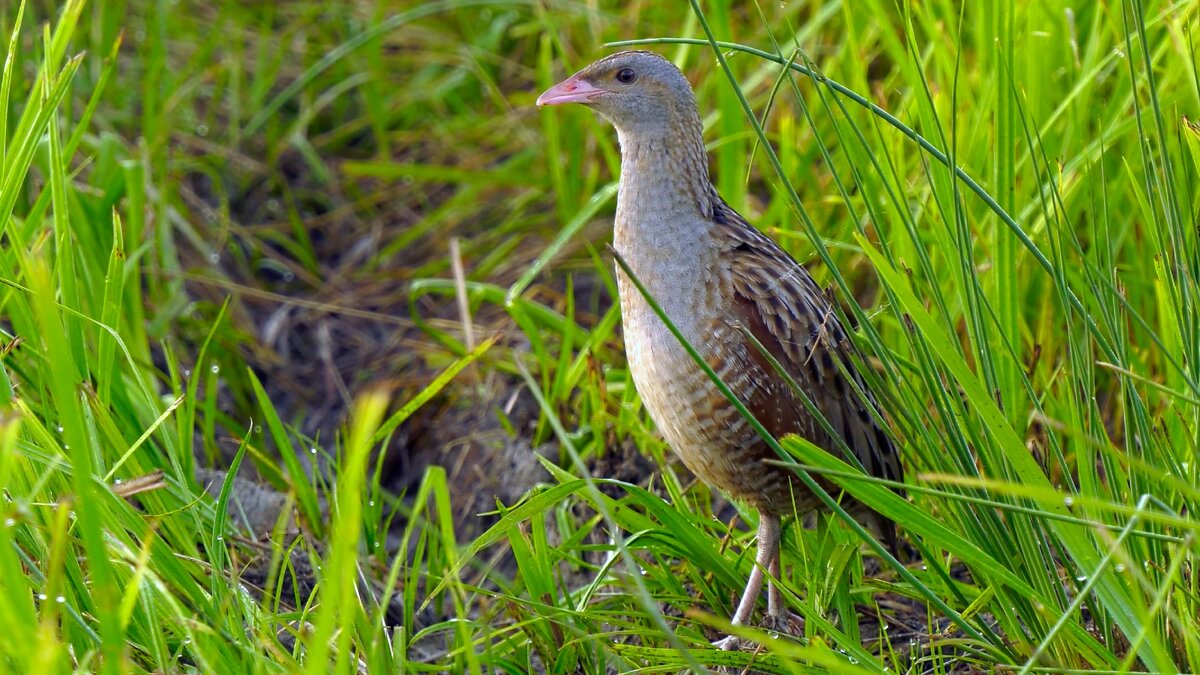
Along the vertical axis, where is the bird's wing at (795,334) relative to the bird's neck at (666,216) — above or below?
below

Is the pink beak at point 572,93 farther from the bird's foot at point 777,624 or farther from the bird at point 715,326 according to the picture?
the bird's foot at point 777,624

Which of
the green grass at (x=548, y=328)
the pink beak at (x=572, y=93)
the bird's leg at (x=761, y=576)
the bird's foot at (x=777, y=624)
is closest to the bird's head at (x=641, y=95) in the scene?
the pink beak at (x=572, y=93)

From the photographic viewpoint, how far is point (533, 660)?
8.39ft

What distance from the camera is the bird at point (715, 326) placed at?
7.82ft

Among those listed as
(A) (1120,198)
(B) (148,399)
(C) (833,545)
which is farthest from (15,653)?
(A) (1120,198)

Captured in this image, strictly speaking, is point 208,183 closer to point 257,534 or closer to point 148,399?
point 257,534

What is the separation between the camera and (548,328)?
3535mm

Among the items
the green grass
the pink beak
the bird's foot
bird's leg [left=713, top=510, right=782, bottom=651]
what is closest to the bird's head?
the pink beak

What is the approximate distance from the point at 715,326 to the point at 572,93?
1.95 ft

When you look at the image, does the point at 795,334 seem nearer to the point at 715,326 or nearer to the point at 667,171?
the point at 715,326

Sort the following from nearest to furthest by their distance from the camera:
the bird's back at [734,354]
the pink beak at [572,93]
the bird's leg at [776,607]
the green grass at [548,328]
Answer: the green grass at [548,328], the bird's back at [734,354], the bird's leg at [776,607], the pink beak at [572,93]

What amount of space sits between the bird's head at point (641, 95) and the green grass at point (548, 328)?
0.16 metres

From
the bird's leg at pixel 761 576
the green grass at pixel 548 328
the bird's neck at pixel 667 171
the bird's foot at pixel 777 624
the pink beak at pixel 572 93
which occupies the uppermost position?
the pink beak at pixel 572 93

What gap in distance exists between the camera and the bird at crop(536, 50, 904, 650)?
238cm
